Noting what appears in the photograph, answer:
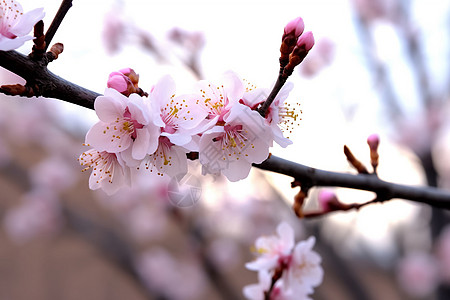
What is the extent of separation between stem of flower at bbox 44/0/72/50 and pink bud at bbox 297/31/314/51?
0.28 m

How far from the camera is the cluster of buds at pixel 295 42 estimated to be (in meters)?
0.47

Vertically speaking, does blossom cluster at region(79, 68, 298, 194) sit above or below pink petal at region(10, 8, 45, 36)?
below

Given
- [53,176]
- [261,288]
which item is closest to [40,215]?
[53,176]

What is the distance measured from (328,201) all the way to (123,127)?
0.41 meters

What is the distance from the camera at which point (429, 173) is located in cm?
211

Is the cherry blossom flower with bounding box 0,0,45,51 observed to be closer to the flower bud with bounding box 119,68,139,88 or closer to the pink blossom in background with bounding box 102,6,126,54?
the flower bud with bounding box 119,68,139,88

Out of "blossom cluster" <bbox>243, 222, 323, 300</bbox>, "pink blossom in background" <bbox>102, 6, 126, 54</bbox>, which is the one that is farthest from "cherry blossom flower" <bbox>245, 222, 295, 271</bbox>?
"pink blossom in background" <bbox>102, 6, 126, 54</bbox>

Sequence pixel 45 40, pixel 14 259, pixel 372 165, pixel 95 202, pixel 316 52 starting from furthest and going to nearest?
pixel 95 202
pixel 14 259
pixel 316 52
pixel 372 165
pixel 45 40

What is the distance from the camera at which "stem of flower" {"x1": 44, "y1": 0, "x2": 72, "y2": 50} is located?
46 cm

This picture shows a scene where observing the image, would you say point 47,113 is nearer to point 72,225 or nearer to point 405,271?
point 72,225

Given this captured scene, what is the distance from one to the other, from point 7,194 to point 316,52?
139 inches

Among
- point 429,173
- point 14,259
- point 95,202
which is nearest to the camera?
point 429,173

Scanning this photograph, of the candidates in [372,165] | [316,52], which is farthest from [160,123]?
[316,52]

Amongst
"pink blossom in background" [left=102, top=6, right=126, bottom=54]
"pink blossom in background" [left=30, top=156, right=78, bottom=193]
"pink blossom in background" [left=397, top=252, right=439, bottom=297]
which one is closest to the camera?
"pink blossom in background" [left=102, top=6, right=126, bottom=54]
